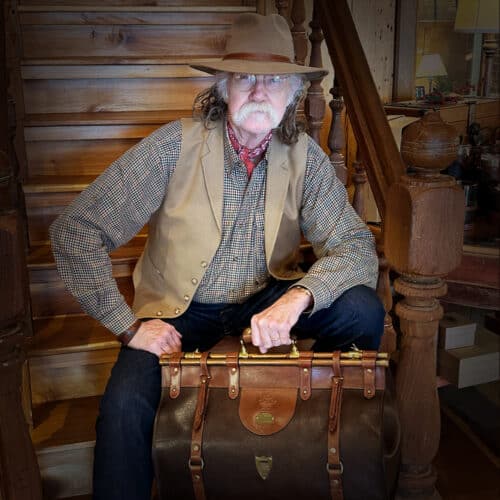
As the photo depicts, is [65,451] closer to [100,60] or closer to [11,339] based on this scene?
[11,339]

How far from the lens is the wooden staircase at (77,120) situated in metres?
2.02

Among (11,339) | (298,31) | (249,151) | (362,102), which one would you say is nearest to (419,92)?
(298,31)

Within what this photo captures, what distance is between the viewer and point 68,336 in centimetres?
211

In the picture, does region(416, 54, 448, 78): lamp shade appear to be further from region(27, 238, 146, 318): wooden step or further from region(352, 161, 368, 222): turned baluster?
region(27, 238, 146, 318): wooden step

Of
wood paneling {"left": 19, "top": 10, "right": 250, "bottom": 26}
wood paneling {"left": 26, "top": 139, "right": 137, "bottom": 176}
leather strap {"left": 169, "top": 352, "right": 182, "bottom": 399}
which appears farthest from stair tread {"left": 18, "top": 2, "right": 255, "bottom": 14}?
leather strap {"left": 169, "top": 352, "right": 182, "bottom": 399}

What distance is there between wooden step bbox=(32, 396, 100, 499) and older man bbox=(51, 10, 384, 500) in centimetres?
33

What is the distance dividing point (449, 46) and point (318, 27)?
0.47 m

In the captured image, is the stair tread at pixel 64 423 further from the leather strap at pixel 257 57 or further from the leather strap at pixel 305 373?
the leather strap at pixel 257 57

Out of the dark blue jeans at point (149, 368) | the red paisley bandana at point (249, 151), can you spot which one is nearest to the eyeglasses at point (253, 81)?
the red paisley bandana at point (249, 151)

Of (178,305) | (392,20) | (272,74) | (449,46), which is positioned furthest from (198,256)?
(392,20)

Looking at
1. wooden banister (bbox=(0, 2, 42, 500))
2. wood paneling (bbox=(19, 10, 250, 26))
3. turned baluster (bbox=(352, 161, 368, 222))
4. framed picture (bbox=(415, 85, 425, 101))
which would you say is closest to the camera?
wooden banister (bbox=(0, 2, 42, 500))

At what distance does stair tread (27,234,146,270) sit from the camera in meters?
2.17

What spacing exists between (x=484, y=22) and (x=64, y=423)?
4.93 feet

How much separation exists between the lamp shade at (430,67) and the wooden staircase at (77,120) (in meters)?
0.70
